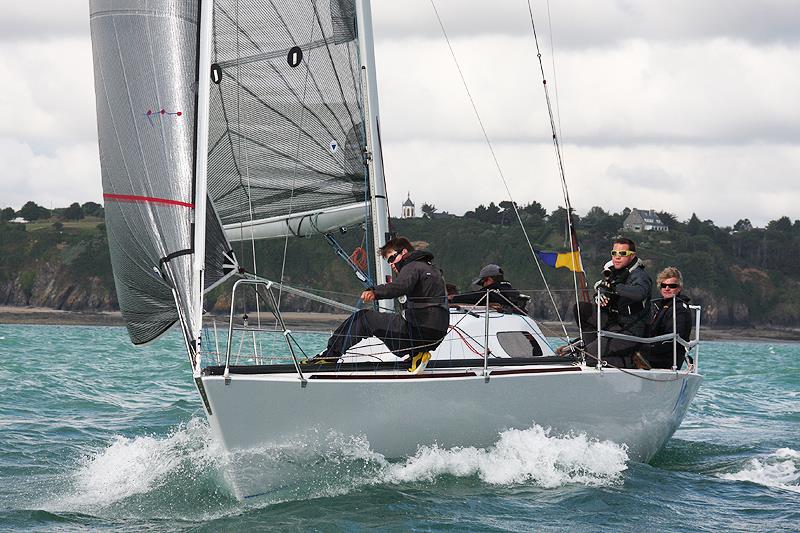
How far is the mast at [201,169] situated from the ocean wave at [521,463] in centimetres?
169

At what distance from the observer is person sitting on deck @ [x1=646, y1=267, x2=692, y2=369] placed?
9336mm

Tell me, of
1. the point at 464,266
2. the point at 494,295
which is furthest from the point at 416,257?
the point at 464,266

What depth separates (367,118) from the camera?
1047 cm

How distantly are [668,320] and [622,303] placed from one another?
58 cm

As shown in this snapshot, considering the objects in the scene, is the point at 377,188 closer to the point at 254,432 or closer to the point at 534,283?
the point at 254,432

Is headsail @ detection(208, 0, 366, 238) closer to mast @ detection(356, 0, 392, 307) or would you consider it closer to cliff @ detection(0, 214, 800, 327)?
mast @ detection(356, 0, 392, 307)

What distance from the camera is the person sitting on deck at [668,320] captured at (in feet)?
30.6

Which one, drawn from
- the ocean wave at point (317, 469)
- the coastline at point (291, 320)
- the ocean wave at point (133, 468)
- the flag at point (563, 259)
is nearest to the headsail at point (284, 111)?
the flag at point (563, 259)

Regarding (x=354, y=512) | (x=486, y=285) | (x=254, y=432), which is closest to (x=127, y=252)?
(x=254, y=432)

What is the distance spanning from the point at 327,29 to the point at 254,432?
4153 millimetres

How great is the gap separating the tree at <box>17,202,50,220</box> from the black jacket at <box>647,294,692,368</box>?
108469 mm

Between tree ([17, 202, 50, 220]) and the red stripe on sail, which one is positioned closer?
the red stripe on sail

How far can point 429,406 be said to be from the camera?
25.8ft

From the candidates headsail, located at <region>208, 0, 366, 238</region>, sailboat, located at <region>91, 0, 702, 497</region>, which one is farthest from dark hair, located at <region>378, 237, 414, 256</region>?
headsail, located at <region>208, 0, 366, 238</region>
